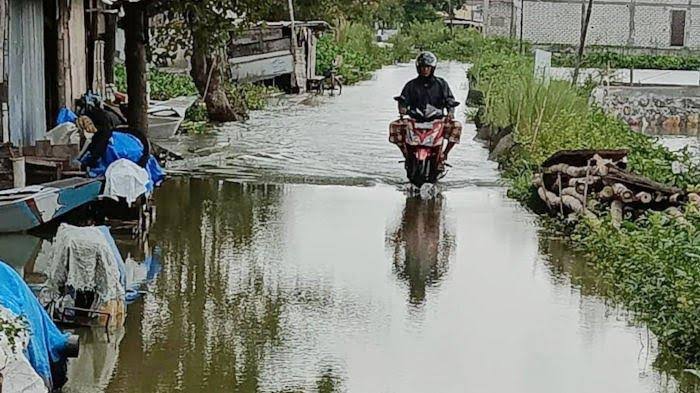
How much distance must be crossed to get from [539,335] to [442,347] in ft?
2.89

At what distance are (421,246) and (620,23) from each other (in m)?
42.3

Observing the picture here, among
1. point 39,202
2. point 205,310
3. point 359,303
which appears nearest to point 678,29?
point 39,202

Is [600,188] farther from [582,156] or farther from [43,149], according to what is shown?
[43,149]

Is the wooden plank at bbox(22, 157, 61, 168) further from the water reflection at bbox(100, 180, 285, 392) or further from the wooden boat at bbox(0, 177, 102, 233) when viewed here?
the water reflection at bbox(100, 180, 285, 392)

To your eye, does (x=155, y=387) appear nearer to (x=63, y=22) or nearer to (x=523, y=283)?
(x=523, y=283)

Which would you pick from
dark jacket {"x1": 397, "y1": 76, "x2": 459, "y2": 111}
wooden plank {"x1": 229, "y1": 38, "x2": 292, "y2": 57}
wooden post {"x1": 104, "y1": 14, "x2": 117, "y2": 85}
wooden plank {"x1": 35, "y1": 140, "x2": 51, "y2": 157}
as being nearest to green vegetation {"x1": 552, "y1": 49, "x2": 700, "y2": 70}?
wooden plank {"x1": 229, "y1": 38, "x2": 292, "y2": 57}

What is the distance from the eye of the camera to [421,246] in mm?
12406

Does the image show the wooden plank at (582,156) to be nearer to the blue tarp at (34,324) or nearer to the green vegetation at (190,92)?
the blue tarp at (34,324)

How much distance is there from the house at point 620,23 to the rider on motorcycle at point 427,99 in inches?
1461

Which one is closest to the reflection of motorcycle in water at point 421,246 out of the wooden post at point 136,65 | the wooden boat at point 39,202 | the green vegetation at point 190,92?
the wooden boat at point 39,202

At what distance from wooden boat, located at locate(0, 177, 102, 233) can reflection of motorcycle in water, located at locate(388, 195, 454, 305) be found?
318 cm

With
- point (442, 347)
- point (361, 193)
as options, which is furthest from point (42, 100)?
point (442, 347)

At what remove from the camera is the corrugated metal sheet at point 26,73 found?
14.3m

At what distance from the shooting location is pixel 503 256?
1189 cm
